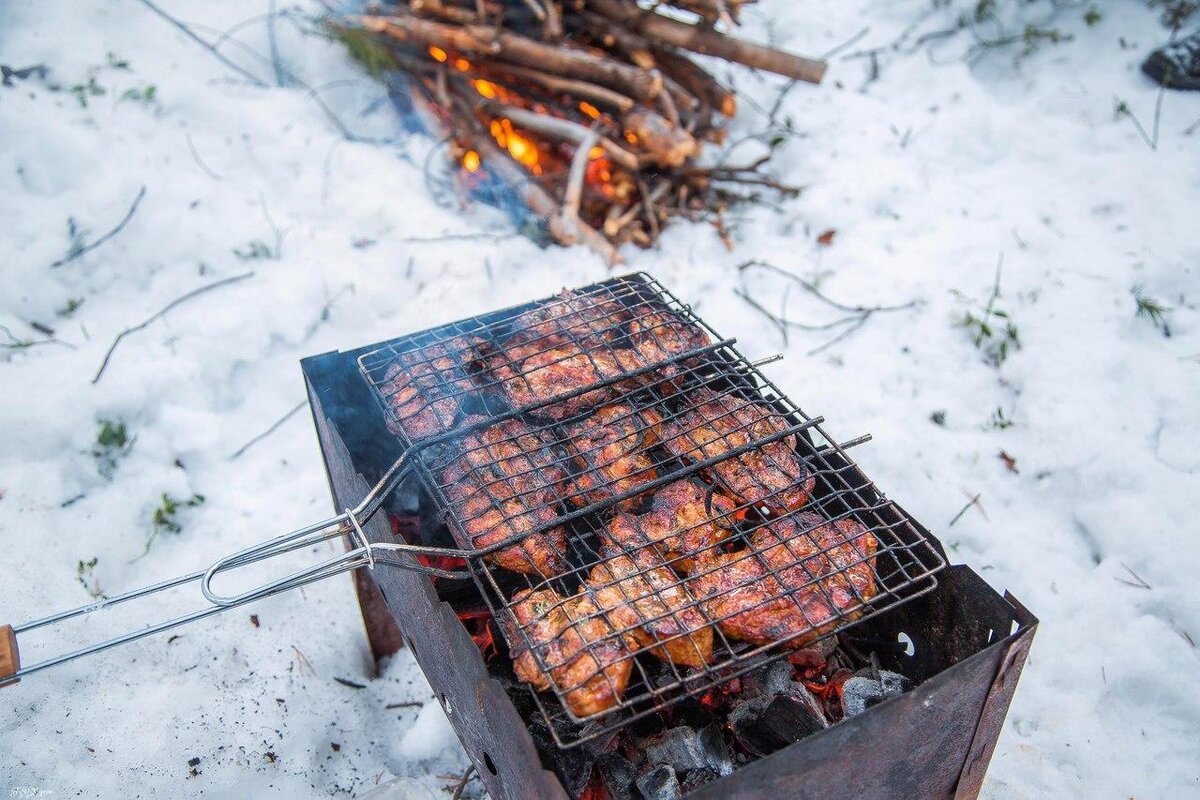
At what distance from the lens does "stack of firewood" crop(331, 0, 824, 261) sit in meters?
5.21

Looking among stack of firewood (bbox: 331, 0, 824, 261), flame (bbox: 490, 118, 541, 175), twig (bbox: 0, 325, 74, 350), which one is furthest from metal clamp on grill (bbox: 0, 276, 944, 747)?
flame (bbox: 490, 118, 541, 175)

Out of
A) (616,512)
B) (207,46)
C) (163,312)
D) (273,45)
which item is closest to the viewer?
(616,512)

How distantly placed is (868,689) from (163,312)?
4020 millimetres

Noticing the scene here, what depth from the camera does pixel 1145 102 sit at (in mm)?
5703

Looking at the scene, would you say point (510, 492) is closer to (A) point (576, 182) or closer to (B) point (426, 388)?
(B) point (426, 388)

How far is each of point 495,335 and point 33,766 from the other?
219cm

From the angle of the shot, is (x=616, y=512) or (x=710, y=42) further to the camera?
(x=710, y=42)

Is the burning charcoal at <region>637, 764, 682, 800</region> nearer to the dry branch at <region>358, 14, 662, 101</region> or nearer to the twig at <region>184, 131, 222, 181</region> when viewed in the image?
the dry branch at <region>358, 14, 662, 101</region>

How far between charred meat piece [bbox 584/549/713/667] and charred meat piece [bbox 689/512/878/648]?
6cm

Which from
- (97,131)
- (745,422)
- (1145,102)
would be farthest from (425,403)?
(1145,102)

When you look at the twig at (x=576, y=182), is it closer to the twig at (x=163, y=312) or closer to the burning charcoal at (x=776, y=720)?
the twig at (x=163, y=312)

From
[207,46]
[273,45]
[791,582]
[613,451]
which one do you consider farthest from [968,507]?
[207,46]

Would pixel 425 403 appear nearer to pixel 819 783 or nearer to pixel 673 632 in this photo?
pixel 673 632

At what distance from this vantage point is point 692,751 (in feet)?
7.25
